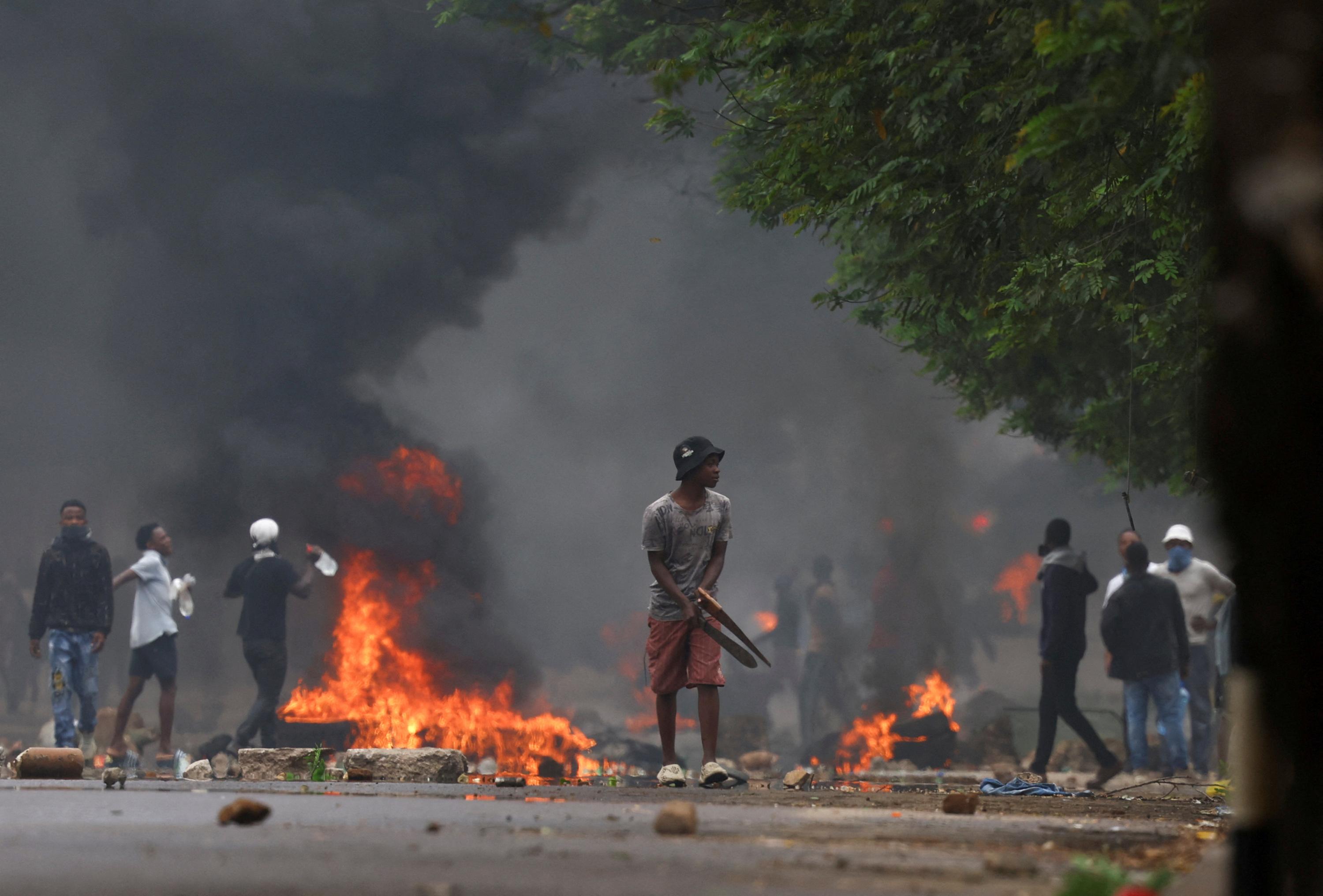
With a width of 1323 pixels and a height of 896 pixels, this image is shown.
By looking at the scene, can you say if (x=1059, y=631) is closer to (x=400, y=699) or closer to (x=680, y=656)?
(x=680, y=656)

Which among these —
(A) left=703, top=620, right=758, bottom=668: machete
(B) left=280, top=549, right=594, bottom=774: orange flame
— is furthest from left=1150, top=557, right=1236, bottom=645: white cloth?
(B) left=280, top=549, right=594, bottom=774: orange flame

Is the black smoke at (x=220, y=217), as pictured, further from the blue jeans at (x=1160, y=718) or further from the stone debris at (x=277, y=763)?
the stone debris at (x=277, y=763)

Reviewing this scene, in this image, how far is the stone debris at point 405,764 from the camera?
8516mm

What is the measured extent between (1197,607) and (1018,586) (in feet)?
39.6

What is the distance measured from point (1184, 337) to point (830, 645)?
13.0m

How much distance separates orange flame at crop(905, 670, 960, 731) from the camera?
782 inches

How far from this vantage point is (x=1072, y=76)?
644cm

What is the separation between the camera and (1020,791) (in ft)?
24.7

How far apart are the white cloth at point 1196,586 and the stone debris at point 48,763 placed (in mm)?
9394

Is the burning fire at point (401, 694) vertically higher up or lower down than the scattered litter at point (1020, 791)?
higher up

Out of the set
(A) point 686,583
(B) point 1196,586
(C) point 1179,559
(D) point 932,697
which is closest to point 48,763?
(A) point 686,583

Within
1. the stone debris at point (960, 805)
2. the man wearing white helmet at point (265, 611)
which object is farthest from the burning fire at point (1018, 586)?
the stone debris at point (960, 805)

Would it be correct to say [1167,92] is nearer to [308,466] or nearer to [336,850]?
[336,850]

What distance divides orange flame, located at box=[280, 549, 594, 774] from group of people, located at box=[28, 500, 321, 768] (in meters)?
2.02
